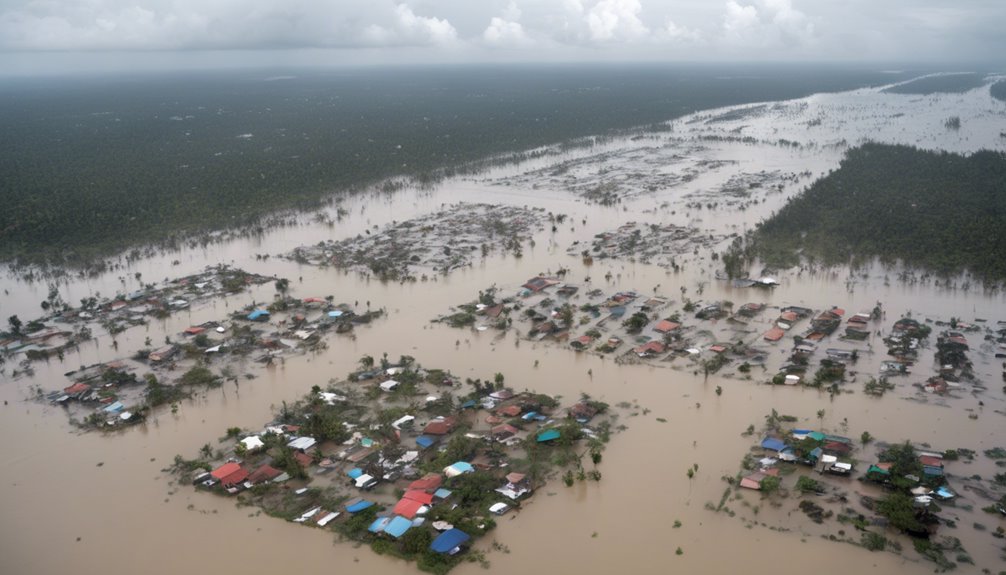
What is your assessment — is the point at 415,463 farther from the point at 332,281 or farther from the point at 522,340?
the point at 332,281

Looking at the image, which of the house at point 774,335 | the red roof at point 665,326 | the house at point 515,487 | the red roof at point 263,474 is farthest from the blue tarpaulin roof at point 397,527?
the house at point 774,335

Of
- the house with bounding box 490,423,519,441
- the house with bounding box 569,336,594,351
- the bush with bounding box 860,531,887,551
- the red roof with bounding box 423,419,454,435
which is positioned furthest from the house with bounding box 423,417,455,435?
the bush with bounding box 860,531,887,551

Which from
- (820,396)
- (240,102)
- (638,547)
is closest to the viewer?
(638,547)

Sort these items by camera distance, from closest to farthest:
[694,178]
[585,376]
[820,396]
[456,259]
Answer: [820,396], [585,376], [456,259], [694,178]

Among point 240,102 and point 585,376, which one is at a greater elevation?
point 240,102

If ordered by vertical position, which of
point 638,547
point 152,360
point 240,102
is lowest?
point 638,547

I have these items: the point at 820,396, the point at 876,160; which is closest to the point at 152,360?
the point at 820,396

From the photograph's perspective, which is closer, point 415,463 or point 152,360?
point 415,463
